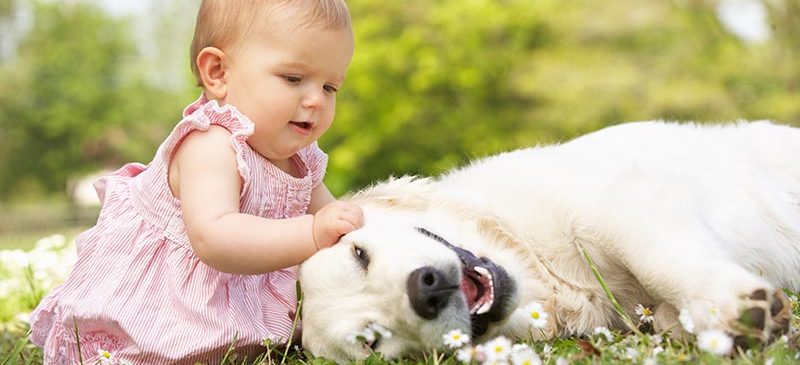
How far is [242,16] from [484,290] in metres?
1.23

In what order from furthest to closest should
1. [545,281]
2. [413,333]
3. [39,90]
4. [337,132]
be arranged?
1. [39,90]
2. [337,132]
3. [545,281]
4. [413,333]

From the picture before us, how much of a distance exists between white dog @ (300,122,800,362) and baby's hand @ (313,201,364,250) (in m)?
0.05

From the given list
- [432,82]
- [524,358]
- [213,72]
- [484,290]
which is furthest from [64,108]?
[524,358]

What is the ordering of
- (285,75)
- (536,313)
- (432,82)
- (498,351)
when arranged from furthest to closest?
(432,82), (285,75), (536,313), (498,351)

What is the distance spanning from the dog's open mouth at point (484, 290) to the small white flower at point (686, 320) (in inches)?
22.5

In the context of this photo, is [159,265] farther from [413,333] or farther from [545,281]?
[545,281]

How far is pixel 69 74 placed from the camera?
4691 cm

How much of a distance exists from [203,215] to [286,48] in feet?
2.04

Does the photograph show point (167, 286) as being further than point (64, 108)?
No

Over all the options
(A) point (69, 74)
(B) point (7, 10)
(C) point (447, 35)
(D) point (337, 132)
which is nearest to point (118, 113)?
(A) point (69, 74)

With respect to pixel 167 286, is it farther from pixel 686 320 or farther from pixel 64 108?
pixel 64 108

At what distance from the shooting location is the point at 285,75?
2973 mm

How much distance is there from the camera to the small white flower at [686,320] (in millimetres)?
2381

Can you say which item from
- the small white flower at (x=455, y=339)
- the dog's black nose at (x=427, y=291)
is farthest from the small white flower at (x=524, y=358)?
the dog's black nose at (x=427, y=291)
